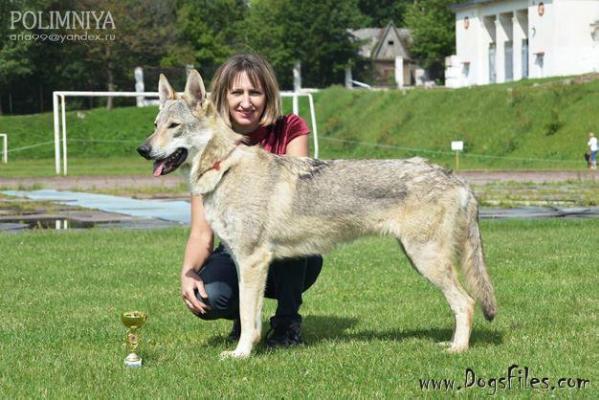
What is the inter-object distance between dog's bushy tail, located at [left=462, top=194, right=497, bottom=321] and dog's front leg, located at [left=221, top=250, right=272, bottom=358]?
4.69 ft

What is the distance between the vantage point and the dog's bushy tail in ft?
24.3

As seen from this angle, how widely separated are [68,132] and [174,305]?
162 feet

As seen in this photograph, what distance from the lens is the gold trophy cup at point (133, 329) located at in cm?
663

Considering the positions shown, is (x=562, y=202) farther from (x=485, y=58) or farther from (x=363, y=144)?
(x=485, y=58)

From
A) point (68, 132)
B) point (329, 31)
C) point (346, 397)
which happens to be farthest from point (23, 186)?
point (329, 31)

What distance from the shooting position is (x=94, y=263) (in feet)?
41.5

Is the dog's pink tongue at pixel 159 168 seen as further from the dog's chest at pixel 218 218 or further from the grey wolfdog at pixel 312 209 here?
the dog's chest at pixel 218 218

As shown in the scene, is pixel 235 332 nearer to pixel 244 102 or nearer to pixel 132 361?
pixel 132 361

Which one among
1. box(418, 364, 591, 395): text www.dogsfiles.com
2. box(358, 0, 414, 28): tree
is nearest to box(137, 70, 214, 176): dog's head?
box(418, 364, 591, 395): text www.dogsfiles.com

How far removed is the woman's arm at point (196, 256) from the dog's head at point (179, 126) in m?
0.70

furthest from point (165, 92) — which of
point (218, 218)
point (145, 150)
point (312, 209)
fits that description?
point (312, 209)

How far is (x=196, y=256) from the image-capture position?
25.7 ft

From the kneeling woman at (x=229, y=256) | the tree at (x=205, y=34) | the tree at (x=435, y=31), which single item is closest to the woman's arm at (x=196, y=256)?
the kneeling woman at (x=229, y=256)

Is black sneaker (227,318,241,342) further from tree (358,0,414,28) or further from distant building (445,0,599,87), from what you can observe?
tree (358,0,414,28)
